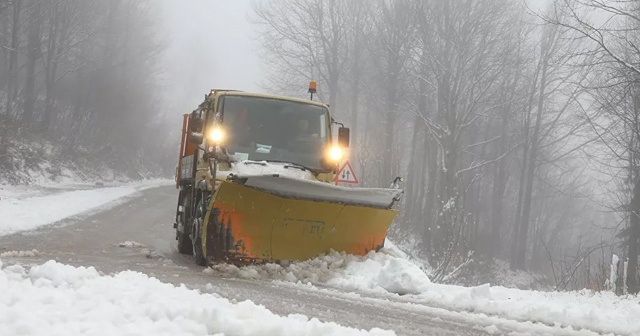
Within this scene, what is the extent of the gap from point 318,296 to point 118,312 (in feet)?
9.09

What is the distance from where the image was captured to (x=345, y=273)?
301 inches

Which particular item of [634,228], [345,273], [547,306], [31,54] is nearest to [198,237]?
[345,273]

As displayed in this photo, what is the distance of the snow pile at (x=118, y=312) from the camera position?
3.52 meters

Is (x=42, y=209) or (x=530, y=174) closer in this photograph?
(x=42, y=209)

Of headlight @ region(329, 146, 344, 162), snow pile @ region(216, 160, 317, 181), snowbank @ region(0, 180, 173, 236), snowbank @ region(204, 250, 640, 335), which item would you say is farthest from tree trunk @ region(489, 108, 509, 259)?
snow pile @ region(216, 160, 317, 181)

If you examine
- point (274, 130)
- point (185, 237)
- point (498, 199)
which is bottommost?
point (185, 237)

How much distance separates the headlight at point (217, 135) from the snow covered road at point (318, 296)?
169cm

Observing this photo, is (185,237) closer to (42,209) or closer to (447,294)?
(447,294)

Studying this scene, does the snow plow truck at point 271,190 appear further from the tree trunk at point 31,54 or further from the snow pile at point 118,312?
the tree trunk at point 31,54

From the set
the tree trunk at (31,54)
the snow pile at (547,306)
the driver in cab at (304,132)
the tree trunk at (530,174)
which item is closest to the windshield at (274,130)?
the driver in cab at (304,132)

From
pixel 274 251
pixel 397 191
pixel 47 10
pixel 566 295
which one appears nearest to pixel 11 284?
pixel 274 251

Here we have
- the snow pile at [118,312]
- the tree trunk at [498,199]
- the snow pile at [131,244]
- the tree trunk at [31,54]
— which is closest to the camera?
the snow pile at [118,312]

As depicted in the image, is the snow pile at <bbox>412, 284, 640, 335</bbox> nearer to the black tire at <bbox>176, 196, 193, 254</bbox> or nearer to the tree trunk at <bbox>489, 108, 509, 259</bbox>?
A: the black tire at <bbox>176, 196, 193, 254</bbox>

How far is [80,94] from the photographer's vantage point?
32.8 metres
